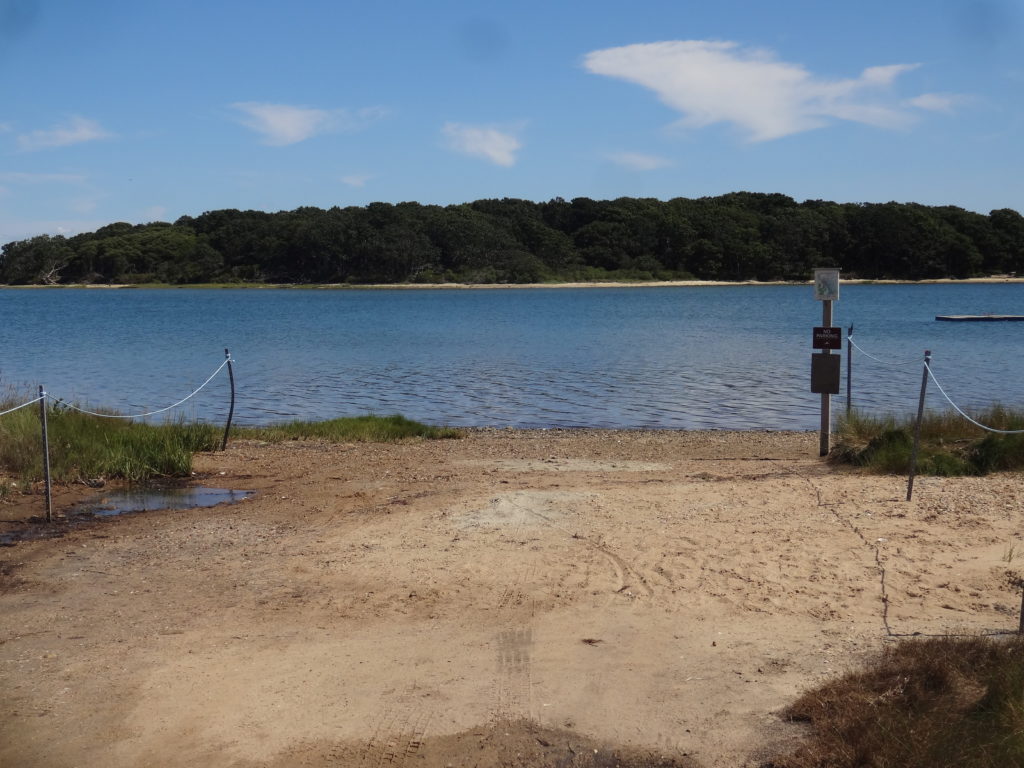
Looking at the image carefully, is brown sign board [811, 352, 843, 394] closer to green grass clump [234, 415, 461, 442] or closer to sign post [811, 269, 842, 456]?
sign post [811, 269, 842, 456]

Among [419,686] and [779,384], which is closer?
[419,686]

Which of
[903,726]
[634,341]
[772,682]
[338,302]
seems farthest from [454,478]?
[338,302]

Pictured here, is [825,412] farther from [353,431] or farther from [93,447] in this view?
[93,447]

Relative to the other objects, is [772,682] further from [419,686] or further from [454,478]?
[454,478]

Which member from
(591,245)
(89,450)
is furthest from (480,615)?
(591,245)

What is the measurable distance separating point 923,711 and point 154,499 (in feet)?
27.9

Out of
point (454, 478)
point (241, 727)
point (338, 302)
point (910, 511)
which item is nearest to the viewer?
point (241, 727)

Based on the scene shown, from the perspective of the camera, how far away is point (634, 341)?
4197 cm

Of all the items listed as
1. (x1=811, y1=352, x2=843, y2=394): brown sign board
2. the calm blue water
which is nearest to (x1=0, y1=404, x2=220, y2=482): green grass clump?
the calm blue water

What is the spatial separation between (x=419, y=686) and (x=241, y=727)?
0.95 m

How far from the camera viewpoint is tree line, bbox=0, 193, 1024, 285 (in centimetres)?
11894

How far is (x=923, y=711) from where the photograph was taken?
4789 millimetres

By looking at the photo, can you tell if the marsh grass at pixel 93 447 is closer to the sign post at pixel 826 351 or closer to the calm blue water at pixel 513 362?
the calm blue water at pixel 513 362

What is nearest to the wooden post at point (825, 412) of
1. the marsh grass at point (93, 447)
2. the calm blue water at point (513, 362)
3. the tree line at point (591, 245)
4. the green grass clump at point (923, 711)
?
the calm blue water at point (513, 362)
